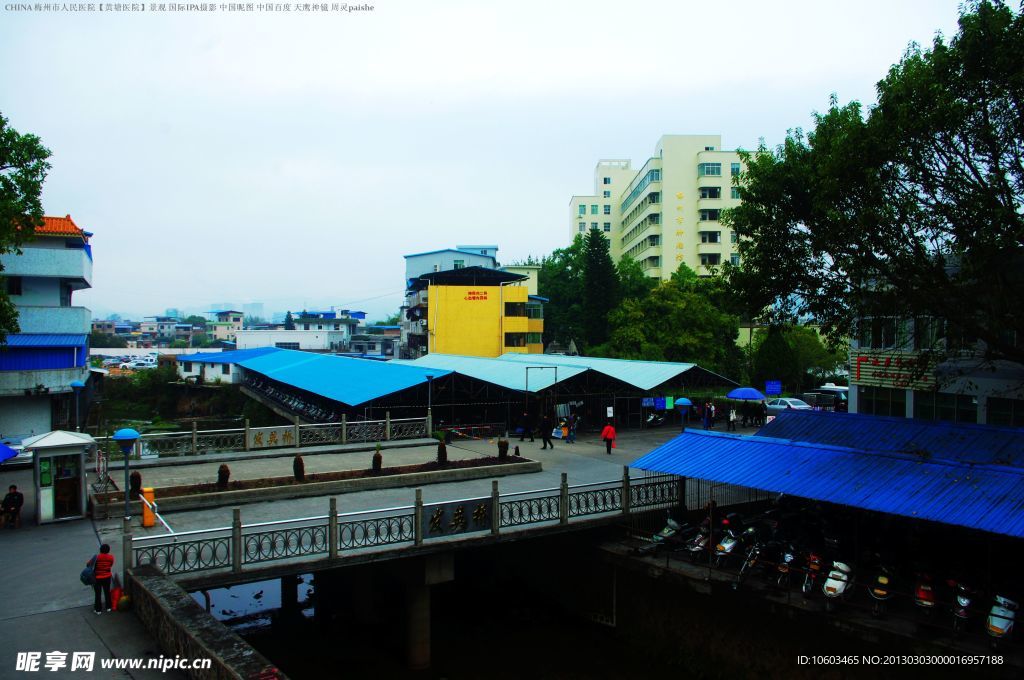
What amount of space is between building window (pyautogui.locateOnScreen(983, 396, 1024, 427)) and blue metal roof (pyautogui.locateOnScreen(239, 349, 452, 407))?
1901 centimetres

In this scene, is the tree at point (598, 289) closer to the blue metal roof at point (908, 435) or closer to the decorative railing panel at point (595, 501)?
the blue metal roof at point (908, 435)

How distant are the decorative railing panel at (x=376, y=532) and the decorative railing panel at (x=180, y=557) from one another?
218 centimetres

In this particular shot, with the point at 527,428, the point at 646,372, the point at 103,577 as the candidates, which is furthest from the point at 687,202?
the point at 103,577

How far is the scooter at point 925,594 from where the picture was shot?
38.9 ft

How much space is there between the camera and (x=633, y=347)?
5012 cm

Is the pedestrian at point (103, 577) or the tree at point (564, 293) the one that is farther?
the tree at point (564, 293)

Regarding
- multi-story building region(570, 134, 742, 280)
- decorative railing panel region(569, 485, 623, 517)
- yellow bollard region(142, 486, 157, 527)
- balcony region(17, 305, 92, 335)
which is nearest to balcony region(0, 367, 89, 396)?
balcony region(17, 305, 92, 335)

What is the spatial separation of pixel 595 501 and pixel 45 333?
27331 millimetres

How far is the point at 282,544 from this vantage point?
13.8m

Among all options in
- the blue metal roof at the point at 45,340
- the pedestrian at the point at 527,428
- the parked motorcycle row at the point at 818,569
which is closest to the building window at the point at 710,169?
the pedestrian at the point at 527,428

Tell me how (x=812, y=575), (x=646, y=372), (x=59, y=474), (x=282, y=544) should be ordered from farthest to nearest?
(x=646, y=372) → (x=59, y=474) → (x=282, y=544) → (x=812, y=575)

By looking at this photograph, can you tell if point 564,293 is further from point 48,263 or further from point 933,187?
point 933,187

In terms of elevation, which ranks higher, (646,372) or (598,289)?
(598,289)

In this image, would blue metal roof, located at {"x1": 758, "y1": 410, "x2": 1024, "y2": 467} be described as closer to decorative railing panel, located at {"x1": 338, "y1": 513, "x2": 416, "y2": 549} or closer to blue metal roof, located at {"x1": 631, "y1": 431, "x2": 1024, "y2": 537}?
blue metal roof, located at {"x1": 631, "y1": 431, "x2": 1024, "y2": 537}
